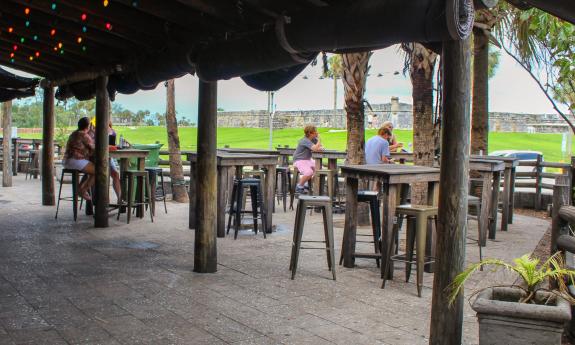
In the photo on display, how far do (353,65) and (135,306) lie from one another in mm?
6365

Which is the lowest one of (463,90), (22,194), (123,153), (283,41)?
(22,194)

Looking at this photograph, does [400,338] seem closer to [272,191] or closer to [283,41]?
[283,41]

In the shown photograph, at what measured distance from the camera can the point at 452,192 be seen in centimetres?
361

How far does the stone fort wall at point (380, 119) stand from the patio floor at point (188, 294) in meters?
40.8

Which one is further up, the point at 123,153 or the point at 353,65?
the point at 353,65

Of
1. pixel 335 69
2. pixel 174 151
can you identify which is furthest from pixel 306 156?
pixel 335 69

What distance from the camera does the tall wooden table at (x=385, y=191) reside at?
18.8ft

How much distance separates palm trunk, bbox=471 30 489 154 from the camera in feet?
33.9

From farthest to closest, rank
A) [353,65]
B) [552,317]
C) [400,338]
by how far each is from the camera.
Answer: [353,65] < [400,338] < [552,317]

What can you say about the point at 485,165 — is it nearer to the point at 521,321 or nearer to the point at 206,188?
the point at 206,188

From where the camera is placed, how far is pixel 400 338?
4.08 meters

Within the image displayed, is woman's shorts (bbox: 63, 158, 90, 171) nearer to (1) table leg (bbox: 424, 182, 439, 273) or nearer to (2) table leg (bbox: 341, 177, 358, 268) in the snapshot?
(2) table leg (bbox: 341, 177, 358, 268)

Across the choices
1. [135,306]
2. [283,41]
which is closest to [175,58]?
[283,41]

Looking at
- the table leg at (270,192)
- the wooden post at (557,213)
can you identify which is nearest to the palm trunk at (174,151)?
the table leg at (270,192)
